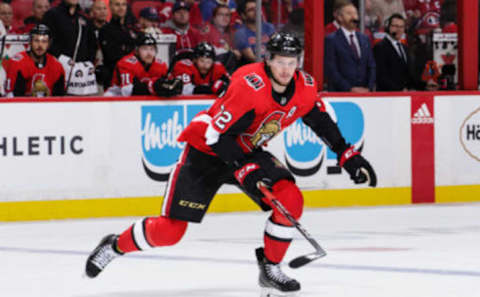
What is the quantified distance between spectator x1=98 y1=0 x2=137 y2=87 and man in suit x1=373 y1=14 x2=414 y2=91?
2.48 metres

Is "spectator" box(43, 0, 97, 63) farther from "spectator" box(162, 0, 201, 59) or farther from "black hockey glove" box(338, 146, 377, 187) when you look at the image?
"black hockey glove" box(338, 146, 377, 187)

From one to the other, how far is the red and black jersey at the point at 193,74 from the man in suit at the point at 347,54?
105 centimetres

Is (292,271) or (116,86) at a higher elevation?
(116,86)

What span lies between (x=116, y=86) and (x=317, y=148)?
1884 millimetres

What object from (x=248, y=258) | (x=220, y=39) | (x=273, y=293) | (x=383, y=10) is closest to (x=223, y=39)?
(x=220, y=39)

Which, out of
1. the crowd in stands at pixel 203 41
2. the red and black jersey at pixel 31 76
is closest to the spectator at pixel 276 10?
the crowd in stands at pixel 203 41

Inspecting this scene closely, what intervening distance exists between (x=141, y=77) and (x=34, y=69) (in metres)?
0.93

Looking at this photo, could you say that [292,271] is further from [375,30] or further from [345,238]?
[375,30]

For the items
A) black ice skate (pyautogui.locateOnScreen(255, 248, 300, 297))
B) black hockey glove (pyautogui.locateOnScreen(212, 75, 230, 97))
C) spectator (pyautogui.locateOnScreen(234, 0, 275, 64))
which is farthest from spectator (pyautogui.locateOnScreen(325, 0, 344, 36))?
black ice skate (pyautogui.locateOnScreen(255, 248, 300, 297))

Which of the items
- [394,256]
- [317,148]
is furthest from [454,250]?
[317,148]

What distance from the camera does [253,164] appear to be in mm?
5434

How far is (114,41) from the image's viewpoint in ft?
32.0

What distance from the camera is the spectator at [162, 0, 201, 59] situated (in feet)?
33.8

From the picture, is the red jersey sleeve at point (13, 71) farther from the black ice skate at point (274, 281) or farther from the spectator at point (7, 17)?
the black ice skate at point (274, 281)
